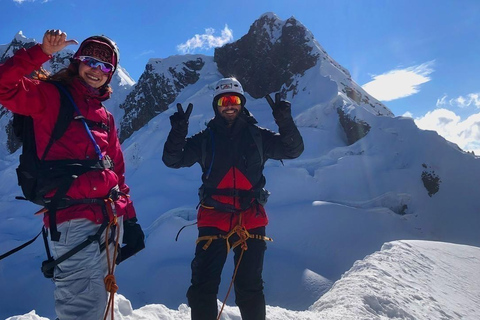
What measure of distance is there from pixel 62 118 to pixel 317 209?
444 inches

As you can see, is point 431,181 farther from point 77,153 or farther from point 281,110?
point 77,153

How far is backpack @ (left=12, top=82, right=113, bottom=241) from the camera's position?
1.93 m

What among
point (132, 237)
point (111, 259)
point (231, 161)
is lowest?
point (111, 259)

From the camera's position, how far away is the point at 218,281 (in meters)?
2.73

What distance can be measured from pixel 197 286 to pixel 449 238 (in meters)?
12.6

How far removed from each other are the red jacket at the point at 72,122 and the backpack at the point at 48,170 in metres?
0.04

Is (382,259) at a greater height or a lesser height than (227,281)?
greater

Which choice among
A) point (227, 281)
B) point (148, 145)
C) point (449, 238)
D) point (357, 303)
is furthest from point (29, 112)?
point (148, 145)

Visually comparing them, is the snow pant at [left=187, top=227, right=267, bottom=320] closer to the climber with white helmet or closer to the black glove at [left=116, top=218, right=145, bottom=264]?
the climber with white helmet

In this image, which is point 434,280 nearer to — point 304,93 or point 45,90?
point 45,90

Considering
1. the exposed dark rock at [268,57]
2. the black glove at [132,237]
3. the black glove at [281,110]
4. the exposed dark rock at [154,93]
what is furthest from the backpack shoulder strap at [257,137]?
the exposed dark rock at [154,93]

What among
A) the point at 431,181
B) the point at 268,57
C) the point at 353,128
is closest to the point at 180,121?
the point at 431,181

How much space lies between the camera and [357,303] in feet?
12.7

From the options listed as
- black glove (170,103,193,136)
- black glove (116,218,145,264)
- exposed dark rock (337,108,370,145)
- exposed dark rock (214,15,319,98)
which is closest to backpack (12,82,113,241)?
black glove (116,218,145,264)
